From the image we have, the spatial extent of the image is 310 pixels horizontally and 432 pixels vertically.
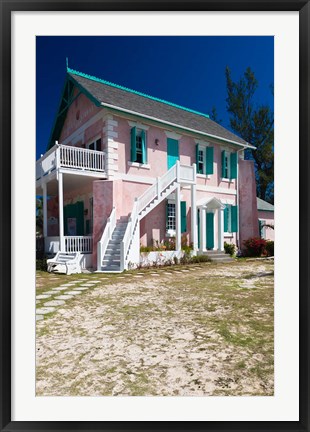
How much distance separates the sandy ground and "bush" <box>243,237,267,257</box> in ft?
31.9

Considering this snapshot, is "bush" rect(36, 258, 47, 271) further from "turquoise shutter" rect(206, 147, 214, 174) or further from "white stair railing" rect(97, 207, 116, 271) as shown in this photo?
"turquoise shutter" rect(206, 147, 214, 174)

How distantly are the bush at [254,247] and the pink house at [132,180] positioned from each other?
0.69m

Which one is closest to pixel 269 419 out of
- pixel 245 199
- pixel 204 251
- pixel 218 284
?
pixel 218 284

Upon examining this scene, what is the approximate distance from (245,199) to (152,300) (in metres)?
12.8

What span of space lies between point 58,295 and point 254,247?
11.9m

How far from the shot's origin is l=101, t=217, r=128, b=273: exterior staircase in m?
9.46

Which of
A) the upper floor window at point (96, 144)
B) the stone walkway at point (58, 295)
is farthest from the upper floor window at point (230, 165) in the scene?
the stone walkway at point (58, 295)

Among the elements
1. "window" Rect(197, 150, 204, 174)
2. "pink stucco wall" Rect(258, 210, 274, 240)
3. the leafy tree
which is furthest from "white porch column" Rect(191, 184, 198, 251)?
"pink stucco wall" Rect(258, 210, 274, 240)

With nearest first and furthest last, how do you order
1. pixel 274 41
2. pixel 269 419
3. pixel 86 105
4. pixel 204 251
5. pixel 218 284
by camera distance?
pixel 269 419 < pixel 274 41 < pixel 218 284 < pixel 86 105 < pixel 204 251

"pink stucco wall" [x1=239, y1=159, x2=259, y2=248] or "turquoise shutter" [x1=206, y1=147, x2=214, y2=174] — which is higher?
"turquoise shutter" [x1=206, y1=147, x2=214, y2=174]

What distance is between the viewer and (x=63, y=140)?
49.2 ft
